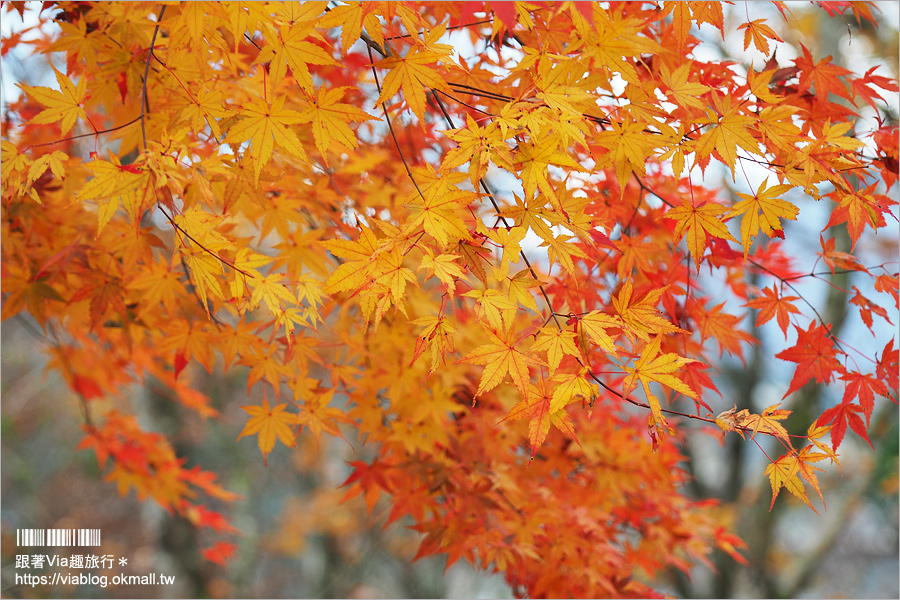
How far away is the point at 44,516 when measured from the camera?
723 centimetres

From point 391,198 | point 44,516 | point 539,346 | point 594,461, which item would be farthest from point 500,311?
point 44,516

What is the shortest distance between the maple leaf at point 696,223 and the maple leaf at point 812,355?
0.47 meters

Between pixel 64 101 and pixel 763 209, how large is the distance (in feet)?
5.38

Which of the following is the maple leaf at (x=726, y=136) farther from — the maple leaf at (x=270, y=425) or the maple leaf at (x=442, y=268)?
the maple leaf at (x=270, y=425)

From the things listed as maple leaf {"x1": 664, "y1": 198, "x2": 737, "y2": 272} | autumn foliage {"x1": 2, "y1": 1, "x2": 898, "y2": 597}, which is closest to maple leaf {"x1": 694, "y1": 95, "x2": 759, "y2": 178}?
→ autumn foliage {"x1": 2, "y1": 1, "x2": 898, "y2": 597}

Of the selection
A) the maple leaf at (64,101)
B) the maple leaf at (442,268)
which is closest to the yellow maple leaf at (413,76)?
the maple leaf at (442,268)

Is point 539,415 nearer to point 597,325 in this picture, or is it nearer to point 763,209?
point 597,325

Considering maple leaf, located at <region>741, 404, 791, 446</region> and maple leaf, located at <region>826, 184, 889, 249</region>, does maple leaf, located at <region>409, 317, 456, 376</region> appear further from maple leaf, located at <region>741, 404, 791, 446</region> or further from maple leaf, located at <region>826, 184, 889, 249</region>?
maple leaf, located at <region>826, 184, 889, 249</region>

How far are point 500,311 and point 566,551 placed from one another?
4.24 feet

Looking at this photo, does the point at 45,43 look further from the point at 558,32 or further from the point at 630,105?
the point at 630,105

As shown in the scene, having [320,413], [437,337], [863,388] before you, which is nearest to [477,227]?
[437,337]

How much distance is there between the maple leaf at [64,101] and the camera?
4.15ft

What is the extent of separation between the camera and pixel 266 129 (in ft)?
3.77

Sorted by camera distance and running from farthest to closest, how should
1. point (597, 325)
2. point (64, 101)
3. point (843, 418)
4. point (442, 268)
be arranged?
point (843, 418)
point (64, 101)
point (597, 325)
point (442, 268)
